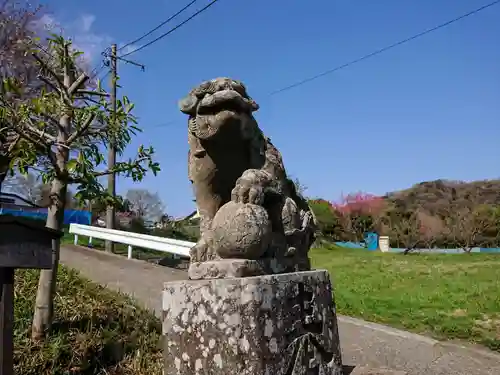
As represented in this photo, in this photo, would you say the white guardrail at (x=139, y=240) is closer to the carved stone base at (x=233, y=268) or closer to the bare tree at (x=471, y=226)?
the carved stone base at (x=233, y=268)

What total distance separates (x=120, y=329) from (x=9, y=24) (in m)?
10.8

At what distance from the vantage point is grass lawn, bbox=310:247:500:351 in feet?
21.4

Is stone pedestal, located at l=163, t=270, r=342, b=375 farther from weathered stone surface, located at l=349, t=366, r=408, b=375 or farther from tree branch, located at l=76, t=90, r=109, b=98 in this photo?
tree branch, located at l=76, t=90, r=109, b=98

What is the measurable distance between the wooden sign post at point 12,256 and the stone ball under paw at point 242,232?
8.23 ft

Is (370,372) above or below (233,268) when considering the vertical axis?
below

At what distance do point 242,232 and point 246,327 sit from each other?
0.50 metres

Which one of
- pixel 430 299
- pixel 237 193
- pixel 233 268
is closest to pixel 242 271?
pixel 233 268

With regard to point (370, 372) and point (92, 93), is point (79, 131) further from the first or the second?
point (370, 372)

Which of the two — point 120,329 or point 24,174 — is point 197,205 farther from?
point 120,329

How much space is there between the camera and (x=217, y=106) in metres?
3.04

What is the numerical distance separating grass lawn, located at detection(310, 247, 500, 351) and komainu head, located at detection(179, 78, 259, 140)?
468 cm

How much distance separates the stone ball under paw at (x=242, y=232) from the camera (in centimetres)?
271

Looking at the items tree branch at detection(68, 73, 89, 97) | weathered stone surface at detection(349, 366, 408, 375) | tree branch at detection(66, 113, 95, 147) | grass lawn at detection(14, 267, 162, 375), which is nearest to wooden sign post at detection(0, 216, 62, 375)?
grass lawn at detection(14, 267, 162, 375)

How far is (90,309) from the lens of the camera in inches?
256
